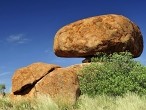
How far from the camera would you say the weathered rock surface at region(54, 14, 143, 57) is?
31250 millimetres

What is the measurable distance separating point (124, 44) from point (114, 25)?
1.61m

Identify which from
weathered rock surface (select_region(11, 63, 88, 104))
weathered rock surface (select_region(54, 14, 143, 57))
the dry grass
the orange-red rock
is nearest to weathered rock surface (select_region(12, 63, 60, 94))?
weathered rock surface (select_region(11, 63, 88, 104))

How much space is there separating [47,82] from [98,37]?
831cm

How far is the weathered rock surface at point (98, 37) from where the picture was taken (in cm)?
3125

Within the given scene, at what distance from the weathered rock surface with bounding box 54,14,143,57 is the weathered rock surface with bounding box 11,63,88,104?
1763mm

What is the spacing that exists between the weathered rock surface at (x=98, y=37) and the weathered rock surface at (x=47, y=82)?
176 cm

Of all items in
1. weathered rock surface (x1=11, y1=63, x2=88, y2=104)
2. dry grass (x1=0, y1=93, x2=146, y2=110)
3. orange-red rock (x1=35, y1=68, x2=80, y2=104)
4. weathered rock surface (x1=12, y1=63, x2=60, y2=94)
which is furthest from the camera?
weathered rock surface (x1=12, y1=63, x2=60, y2=94)

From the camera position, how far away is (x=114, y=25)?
31.5 metres

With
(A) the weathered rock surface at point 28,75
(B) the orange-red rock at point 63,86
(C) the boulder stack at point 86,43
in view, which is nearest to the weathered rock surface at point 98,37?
(C) the boulder stack at point 86,43

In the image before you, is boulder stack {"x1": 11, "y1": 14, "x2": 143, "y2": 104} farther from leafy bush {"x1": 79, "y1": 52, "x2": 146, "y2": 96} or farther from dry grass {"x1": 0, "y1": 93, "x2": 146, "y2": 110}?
dry grass {"x1": 0, "y1": 93, "x2": 146, "y2": 110}

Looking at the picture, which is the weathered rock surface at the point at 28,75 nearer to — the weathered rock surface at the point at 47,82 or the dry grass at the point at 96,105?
the weathered rock surface at the point at 47,82

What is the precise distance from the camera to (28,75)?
27.5 metres

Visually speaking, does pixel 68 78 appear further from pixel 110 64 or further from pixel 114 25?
pixel 114 25

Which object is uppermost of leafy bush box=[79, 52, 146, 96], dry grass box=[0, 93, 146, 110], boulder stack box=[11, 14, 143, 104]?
boulder stack box=[11, 14, 143, 104]
